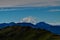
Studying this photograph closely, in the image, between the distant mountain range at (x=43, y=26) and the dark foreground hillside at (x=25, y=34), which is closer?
the dark foreground hillside at (x=25, y=34)

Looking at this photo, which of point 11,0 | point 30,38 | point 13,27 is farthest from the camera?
point 11,0

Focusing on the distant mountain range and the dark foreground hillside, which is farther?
the distant mountain range

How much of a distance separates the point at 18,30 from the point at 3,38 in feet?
1.12

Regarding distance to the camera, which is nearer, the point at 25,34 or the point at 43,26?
the point at 25,34

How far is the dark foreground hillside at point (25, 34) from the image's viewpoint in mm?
3501

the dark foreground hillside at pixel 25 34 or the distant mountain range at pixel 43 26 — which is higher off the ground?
the distant mountain range at pixel 43 26

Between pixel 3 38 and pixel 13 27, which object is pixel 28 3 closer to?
pixel 13 27

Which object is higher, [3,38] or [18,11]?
[18,11]

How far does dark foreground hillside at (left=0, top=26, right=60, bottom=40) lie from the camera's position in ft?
11.5

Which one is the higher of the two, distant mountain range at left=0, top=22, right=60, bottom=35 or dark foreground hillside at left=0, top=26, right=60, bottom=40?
distant mountain range at left=0, top=22, right=60, bottom=35

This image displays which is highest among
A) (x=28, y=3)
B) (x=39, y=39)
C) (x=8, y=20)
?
(x=28, y=3)

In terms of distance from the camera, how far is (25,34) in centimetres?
355

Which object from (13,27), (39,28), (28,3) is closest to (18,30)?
(13,27)

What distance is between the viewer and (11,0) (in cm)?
395
